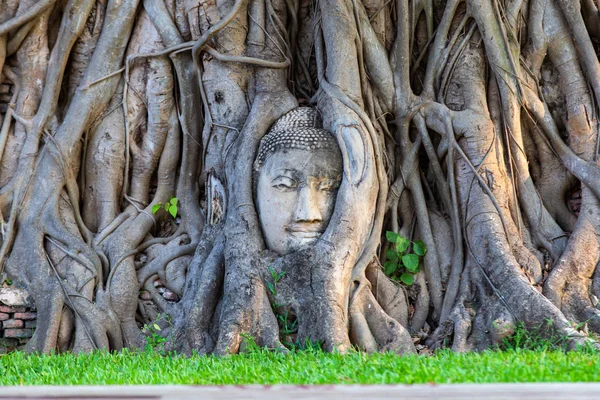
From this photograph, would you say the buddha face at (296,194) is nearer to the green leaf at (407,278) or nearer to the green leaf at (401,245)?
the green leaf at (401,245)

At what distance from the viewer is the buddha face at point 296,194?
473 cm

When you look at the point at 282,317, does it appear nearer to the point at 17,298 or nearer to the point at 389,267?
the point at 389,267

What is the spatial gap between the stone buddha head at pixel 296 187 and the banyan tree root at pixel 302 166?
47 millimetres

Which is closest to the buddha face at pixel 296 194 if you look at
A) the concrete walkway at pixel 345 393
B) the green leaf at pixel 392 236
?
the green leaf at pixel 392 236

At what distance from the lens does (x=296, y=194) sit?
480 cm

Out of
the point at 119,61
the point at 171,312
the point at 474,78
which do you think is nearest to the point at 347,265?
the point at 171,312

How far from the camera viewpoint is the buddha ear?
480 cm

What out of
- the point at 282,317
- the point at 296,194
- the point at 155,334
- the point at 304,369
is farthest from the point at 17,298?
the point at 304,369

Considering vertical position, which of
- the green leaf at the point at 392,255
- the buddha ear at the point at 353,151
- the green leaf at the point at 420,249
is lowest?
the green leaf at the point at 392,255

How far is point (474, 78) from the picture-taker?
17.8ft

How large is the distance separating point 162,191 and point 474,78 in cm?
246

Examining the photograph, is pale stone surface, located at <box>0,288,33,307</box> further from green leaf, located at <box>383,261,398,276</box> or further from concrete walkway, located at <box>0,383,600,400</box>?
concrete walkway, located at <box>0,383,600,400</box>

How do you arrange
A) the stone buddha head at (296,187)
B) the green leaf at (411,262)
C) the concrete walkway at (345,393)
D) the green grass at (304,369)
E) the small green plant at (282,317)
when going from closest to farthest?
the concrete walkway at (345,393)
the green grass at (304,369)
the small green plant at (282,317)
the stone buddha head at (296,187)
the green leaf at (411,262)

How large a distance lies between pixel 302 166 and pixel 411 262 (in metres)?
1.03
